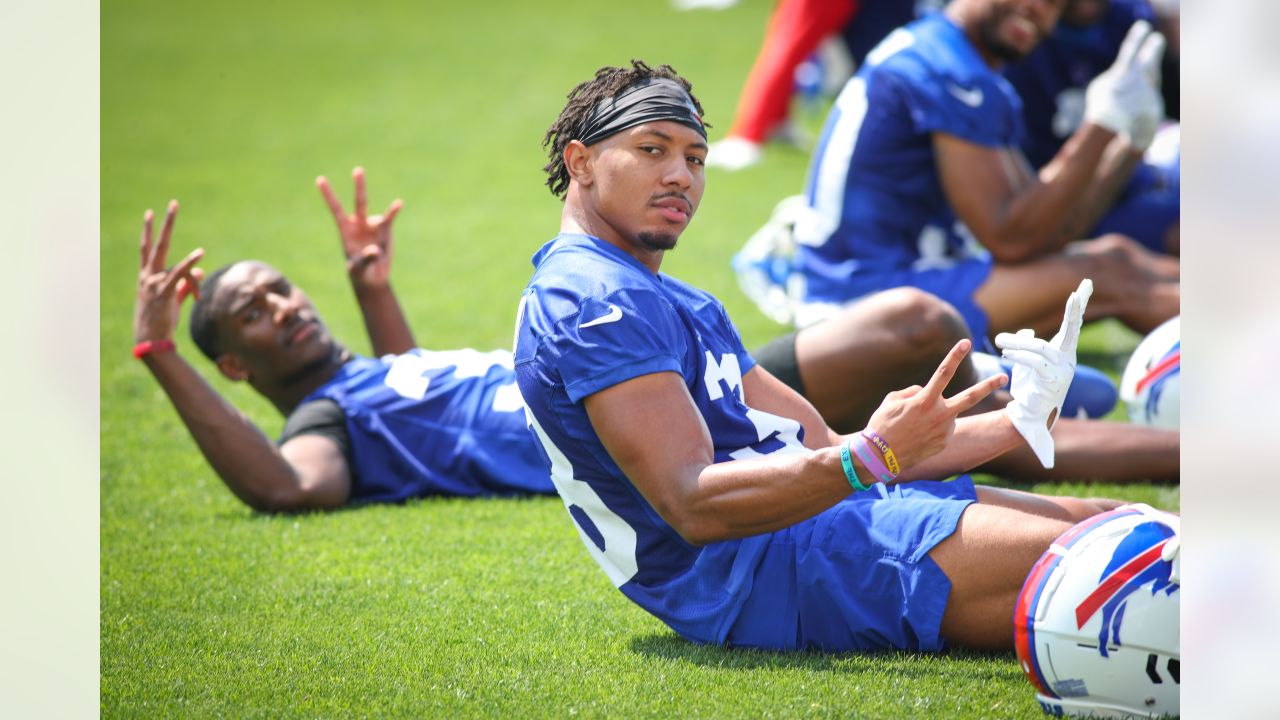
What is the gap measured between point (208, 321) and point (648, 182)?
2393 millimetres

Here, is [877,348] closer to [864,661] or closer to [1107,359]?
[864,661]

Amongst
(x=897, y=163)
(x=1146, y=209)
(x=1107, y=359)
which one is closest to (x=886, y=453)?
(x=897, y=163)

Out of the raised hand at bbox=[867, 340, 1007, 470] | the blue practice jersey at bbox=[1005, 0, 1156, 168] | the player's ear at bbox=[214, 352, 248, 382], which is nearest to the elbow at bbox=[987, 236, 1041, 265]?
the blue practice jersey at bbox=[1005, 0, 1156, 168]

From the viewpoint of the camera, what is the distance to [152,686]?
10.9 feet

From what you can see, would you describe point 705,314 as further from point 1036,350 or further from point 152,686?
point 152,686

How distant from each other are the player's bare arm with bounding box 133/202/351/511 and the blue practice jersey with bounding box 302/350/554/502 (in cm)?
27

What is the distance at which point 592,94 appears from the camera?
3.36 metres

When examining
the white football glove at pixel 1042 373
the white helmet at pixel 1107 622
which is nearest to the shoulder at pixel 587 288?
the white football glove at pixel 1042 373

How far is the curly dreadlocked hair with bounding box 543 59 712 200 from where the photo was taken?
3.31 meters

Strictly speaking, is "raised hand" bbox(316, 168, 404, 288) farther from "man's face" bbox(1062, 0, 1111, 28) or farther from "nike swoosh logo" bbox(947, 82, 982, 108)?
"man's face" bbox(1062, 0, 1111, 28)

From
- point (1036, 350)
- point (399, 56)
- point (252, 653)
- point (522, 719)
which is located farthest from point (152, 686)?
point (399, 56)

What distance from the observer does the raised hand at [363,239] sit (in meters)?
Result: 5.44

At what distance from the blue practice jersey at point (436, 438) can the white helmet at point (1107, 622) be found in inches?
89.8
